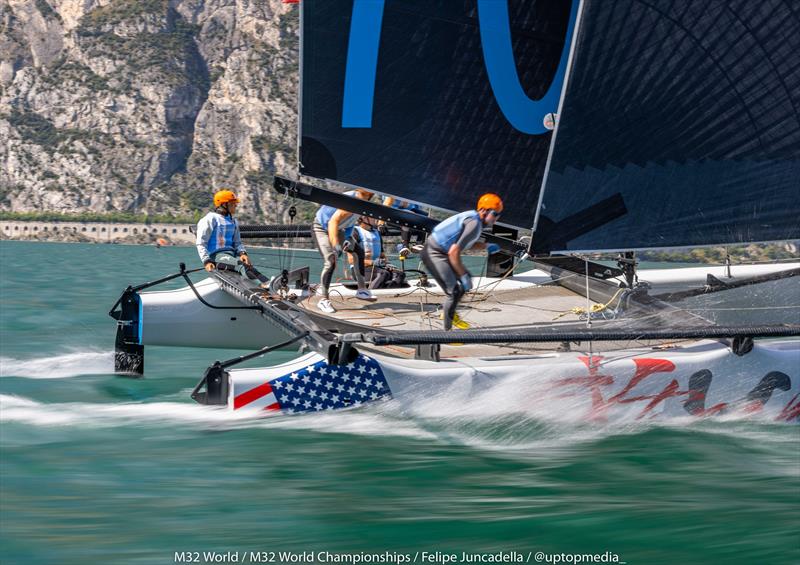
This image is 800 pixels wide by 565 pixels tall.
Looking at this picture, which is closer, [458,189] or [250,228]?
[458,189]

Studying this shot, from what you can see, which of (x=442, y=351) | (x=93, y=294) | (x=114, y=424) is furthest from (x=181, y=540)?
(x=93, y=294)

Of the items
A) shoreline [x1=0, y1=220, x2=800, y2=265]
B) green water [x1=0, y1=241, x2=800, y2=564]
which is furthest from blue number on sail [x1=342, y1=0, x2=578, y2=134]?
shoreline [x1=0, y1=220, x2=800, y2=265]

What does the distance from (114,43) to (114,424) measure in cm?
12438

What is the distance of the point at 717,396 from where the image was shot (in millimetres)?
6793

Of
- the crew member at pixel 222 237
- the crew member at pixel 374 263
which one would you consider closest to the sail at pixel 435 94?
the crew member at pixel 222 237

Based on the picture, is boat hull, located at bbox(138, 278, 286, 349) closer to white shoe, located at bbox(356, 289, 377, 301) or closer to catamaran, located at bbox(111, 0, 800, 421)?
catamaran, located at bbox(111, 0, 800, 421)

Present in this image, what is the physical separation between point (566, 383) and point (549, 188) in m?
1.76

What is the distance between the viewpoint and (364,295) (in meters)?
9.15

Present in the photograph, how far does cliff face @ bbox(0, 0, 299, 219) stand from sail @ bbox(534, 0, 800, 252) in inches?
4114

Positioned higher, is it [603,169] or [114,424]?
[603,169]

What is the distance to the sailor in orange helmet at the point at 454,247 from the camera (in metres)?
7.12

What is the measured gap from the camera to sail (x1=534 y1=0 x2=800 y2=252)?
294 inches

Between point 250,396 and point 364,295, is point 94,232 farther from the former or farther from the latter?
point 250,396

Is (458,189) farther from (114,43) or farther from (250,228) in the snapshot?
(114,43)
